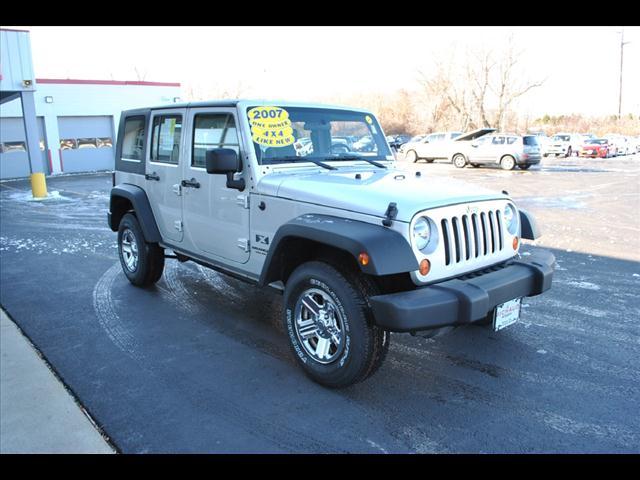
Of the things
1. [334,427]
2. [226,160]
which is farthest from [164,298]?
[334,427]

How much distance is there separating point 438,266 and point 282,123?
197cm

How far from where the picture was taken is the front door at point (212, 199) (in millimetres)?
4480

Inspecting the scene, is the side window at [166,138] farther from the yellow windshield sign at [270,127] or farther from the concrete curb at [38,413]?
the concrete curb at [38,413]

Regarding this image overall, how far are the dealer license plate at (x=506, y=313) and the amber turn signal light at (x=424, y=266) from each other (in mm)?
634

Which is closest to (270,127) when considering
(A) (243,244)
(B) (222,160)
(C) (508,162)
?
(B) (222,160)

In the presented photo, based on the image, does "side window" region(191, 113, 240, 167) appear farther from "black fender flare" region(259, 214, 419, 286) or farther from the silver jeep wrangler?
"black fender flare" region(259, 214, 419, 286)

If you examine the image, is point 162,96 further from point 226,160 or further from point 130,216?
point 226,160

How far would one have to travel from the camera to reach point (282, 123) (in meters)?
4.53

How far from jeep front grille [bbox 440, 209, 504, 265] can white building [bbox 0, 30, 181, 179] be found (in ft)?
76.3

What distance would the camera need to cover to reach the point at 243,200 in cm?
438

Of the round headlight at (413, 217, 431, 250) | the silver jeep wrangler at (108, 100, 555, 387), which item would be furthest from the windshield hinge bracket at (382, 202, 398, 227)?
the round headlight at (413, 217, 431, 250)

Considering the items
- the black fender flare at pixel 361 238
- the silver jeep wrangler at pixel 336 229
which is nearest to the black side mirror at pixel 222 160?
the silver jeep wrangler at pixel 336 229

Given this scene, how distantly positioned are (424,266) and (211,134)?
2.48 metres

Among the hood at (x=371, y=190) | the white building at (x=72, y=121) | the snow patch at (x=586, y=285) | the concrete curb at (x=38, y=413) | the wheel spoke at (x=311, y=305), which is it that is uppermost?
the white building at (x=72, y=121)
